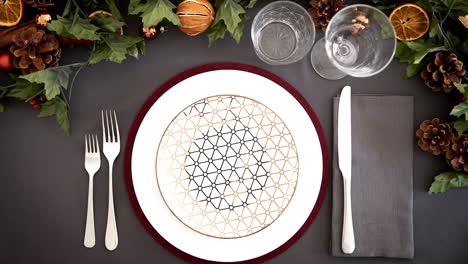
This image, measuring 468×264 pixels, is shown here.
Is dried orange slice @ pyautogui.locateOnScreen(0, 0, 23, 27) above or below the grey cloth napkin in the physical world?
above

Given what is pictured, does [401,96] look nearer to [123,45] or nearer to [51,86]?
[123,45]

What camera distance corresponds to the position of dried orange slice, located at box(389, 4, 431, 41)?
770mm

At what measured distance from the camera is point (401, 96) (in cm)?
81

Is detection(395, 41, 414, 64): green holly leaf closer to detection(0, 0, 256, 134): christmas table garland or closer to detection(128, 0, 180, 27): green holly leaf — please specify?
detection(0, 0, 256, 134): christmas table garland

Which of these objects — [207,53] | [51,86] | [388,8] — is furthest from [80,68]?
[388,8]

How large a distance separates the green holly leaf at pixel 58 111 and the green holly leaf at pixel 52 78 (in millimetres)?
47

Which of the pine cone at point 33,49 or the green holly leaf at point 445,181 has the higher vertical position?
the pine cone at point 33,49

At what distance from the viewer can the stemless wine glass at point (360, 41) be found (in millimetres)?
715

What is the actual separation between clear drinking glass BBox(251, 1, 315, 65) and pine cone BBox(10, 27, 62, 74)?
1.37 ft

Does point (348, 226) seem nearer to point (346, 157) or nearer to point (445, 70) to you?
point (346, 157)

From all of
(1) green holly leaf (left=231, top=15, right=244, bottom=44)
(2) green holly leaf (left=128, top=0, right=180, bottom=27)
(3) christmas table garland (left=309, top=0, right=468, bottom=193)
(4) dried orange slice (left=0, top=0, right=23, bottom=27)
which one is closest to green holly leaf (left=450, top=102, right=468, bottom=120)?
(3) christmas table garland (left=309, top=0, right=468, bottom=193)

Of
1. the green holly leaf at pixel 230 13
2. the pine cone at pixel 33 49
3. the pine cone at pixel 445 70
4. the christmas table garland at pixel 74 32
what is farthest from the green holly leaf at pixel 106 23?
the pine cone at pixel 445 70

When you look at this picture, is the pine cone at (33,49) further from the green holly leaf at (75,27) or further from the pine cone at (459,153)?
the pine cone at (459,153)

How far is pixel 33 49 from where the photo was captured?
0.75m
